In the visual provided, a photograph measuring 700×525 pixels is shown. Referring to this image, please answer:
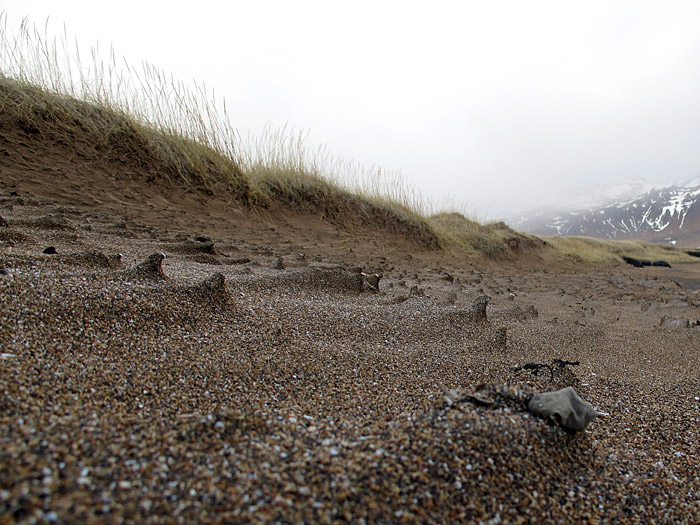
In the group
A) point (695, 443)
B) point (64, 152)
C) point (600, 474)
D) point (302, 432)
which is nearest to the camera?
point (302, 432)

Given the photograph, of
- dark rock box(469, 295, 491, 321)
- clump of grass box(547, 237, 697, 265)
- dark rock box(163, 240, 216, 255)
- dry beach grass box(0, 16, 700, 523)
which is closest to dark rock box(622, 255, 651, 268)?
clump of grass box(547, 237, 697, 265)

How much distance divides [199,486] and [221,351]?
2.37ft

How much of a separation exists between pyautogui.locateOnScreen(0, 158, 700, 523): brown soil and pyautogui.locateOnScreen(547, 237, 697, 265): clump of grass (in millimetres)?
13367

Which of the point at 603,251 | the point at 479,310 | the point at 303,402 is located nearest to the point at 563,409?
the point at 303,402

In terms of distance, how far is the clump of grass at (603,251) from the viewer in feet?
46.9

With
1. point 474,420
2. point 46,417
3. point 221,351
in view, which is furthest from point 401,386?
point 46,417

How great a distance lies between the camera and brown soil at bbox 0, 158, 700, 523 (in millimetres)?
634

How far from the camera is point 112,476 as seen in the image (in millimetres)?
600

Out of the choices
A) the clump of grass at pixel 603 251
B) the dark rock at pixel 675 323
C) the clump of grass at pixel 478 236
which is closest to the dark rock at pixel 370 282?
the dark rock at pixel 675 323

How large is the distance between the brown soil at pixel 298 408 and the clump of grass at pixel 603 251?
13367mm

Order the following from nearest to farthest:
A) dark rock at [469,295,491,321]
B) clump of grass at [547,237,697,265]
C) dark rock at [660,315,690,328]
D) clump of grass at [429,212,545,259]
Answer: dark rock at [469,295,491,321] → dark rock at [660,315,690,328] → clump of grass at [429,212,545,259] → clump of grass at [547,237,697,265]

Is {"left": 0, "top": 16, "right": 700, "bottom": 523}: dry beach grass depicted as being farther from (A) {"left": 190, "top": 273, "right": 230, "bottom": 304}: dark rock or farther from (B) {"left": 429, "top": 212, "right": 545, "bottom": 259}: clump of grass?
(B) {"left": 429, "top": 212, "right": 545, "bottom": 259}: clump of grass

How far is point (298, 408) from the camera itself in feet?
3.43

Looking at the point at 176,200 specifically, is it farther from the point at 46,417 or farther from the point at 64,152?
the point at 46,417
